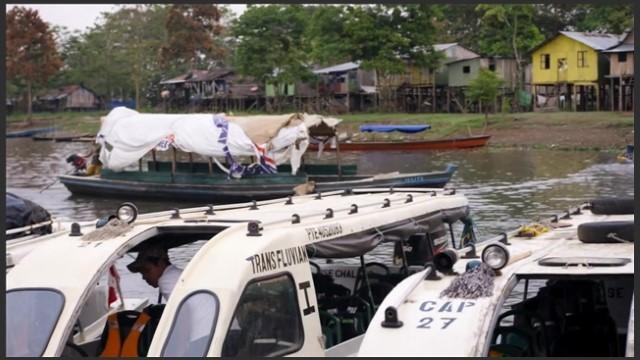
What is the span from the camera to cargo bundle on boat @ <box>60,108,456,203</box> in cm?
2594

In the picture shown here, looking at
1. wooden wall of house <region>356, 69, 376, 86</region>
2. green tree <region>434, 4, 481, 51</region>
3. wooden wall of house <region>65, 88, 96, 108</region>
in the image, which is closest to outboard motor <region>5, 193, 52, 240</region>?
wooden wall of house <region>356, 69, 376, 86</region>

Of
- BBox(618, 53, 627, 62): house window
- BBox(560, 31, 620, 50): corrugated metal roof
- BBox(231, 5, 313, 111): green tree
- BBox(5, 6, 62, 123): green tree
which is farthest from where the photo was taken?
BBox(5, 6, 62, 123): green tree

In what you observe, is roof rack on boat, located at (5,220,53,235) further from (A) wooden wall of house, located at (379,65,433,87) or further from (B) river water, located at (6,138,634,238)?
(A) wooden wall of house, located at (379,65,433,87)

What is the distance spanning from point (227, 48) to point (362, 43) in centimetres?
3722

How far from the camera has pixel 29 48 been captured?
7788 cm

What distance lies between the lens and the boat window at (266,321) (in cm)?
664

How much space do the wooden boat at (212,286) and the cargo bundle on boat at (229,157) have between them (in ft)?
52.2

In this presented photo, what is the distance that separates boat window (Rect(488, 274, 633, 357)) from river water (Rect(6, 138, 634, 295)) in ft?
19.7

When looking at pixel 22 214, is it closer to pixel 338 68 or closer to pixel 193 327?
pixel 193 327

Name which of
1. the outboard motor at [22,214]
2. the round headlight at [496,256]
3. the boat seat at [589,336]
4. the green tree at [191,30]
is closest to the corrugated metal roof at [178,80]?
the green tree at [191,30]

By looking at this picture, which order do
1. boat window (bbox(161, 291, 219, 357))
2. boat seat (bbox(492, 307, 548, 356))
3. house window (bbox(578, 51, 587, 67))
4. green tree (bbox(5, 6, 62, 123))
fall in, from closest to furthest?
1. boat window (bbox(161, 291, 219, 357))
2. boat seat (bbox(492, 307, 548, 356))
3. house window (bbox(578, 51, 587, 67))
4. green tree (bbox(5, 6, 62, 123))

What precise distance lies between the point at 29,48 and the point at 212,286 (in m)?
74.8

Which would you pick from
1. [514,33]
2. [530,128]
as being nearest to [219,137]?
[530,128]

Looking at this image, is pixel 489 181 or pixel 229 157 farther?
pixel 489 181
